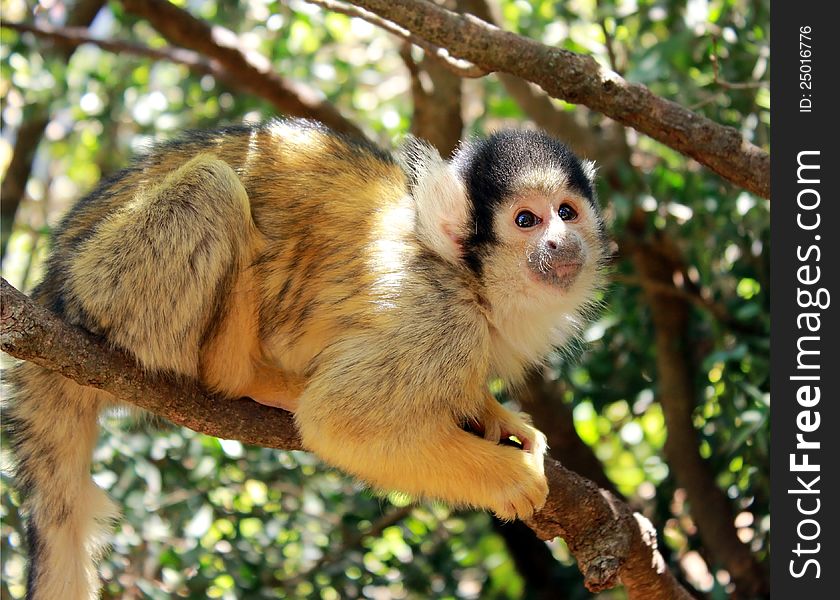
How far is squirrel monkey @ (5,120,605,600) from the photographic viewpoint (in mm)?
4531

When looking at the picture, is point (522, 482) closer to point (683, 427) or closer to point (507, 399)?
point (683, 427)

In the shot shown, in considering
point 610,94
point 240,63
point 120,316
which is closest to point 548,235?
point 610,94

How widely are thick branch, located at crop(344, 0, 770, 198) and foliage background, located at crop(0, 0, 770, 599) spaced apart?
1.03 meters

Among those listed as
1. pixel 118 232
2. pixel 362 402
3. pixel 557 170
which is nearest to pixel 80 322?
pixel 118 232

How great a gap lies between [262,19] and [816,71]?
5457 millimetres

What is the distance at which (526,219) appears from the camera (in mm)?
4734

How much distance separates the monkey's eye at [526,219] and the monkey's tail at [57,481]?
2.27 meters

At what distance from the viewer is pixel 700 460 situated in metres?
7.02

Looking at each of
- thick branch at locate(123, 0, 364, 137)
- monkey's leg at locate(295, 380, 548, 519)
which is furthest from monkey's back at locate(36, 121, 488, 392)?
thick branch at locate(123, 0, 364, 137)

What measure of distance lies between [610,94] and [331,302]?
1795 mm

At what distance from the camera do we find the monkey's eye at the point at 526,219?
4730 mm

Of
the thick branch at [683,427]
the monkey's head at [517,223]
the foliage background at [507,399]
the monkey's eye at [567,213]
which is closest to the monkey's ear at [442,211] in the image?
the monkey's head at [517,223]

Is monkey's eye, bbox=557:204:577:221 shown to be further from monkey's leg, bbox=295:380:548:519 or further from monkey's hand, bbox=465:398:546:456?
monkey's leg, bbox=295:380:548:519

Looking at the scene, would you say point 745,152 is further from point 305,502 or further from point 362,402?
point 305,502
